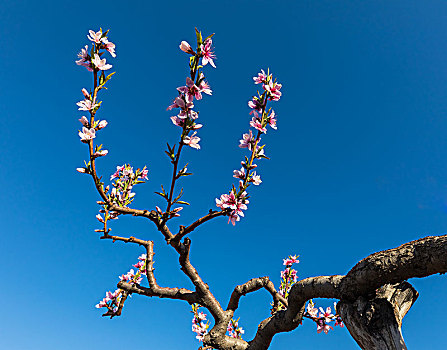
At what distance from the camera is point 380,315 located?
8.20 ft

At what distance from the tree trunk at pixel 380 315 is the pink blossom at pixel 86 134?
10.5 ft

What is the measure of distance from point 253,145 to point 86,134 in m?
2.01

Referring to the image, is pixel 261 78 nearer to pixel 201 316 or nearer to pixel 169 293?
pixel 169 293

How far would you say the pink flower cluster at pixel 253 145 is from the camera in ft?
12.0

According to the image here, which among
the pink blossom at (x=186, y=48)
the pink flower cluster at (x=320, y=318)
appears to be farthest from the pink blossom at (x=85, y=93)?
the pink flower cluster at (x=320, y=318)

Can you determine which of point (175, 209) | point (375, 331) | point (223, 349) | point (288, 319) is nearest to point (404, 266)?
point (375, 331)

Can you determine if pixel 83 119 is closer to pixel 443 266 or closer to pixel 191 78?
pixel 191 78

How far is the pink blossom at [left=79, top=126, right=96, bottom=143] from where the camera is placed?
3.20 metres

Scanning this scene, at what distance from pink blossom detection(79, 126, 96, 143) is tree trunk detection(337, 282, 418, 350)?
3190 millimetres

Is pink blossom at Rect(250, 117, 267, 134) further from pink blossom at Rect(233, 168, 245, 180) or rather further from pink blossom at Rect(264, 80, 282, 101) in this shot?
pink blossom at Rect(233, 168, 245, 180)

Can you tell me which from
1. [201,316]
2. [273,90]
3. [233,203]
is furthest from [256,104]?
[201,316]

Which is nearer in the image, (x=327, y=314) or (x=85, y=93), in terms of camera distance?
(x=85, y=93)

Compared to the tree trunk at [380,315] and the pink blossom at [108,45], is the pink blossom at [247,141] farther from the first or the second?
the tree trunk at [380,315]

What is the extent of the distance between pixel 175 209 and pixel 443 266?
2.76 metres
